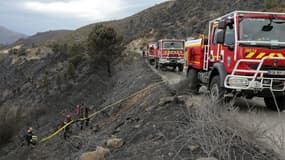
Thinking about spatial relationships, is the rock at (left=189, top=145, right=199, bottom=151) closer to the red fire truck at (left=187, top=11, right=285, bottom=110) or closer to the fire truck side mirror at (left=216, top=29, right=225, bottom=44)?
the red fire truck at (left=187, top=11, right=285, bottom=110)

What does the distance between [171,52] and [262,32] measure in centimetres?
1795

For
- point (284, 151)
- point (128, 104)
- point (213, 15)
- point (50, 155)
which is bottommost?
point (50, 155)

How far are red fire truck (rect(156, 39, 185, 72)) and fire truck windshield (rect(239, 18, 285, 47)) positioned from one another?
57.3 feet

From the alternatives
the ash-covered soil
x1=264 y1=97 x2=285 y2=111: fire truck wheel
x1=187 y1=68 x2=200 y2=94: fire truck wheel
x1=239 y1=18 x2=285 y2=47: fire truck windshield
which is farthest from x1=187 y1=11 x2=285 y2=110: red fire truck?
x1=187 y1=68 x2=200 y2=94: fire truck wheel

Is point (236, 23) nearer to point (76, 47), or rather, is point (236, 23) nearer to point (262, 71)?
point (262, 71)

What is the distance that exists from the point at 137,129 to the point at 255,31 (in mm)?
4171

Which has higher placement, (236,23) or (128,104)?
(236,23)

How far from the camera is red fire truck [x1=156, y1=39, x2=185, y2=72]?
26984mm

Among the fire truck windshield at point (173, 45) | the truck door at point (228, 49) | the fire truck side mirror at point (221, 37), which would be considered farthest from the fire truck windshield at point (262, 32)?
the fire truck windshield at point (173, 45)

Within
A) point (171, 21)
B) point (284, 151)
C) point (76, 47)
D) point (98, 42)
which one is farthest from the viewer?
point (171, 21)

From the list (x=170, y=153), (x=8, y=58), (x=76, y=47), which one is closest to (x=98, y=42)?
(x=76, y=47)

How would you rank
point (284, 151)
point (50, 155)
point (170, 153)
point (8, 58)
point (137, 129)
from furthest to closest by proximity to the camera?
point (8, 58)
point (50, 155)
point (137, 129)
point (170, 153)
point (284, 151)

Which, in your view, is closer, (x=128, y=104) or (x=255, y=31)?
(x=255, y=31)

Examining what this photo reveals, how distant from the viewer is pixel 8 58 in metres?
81.9
